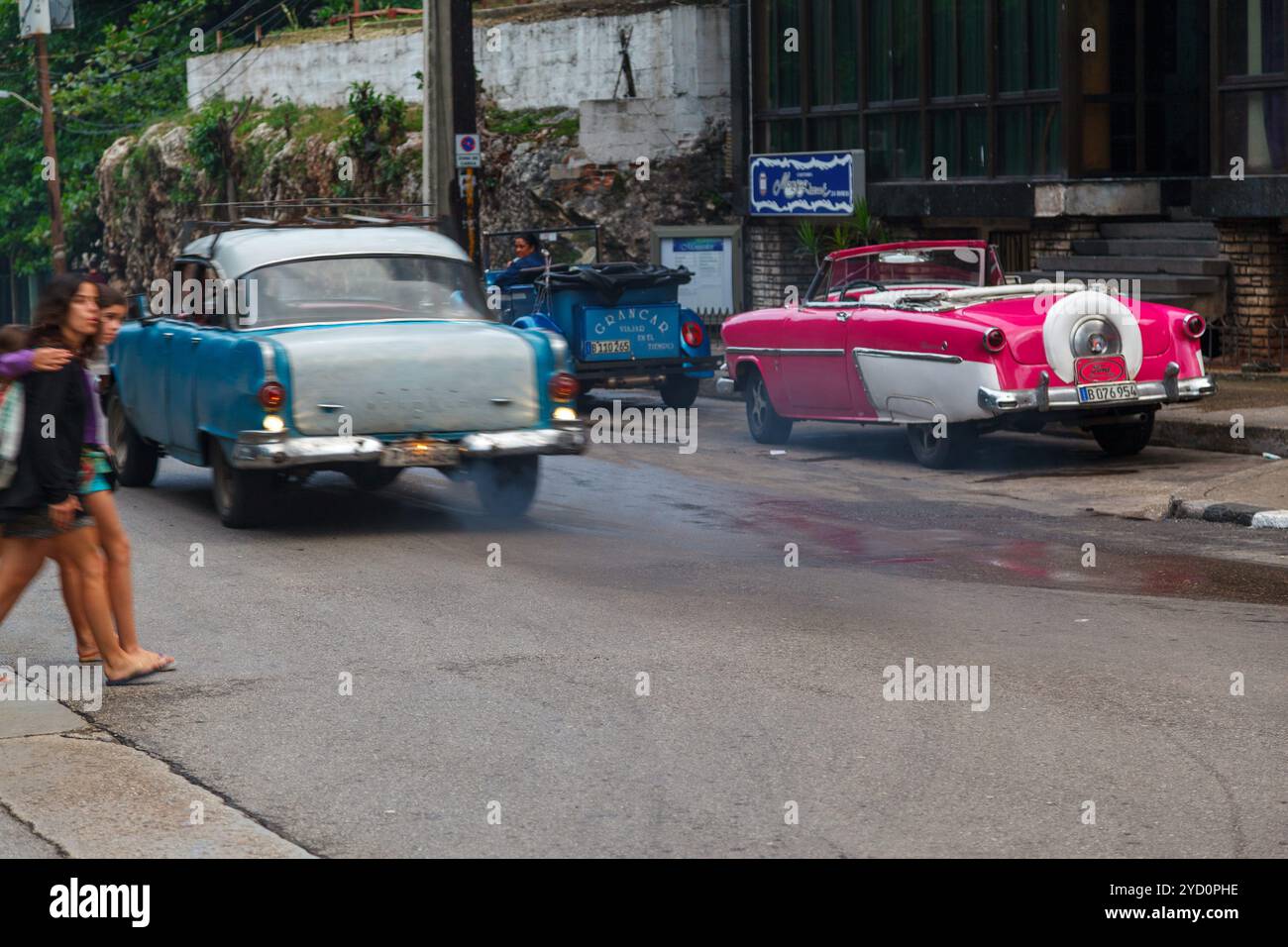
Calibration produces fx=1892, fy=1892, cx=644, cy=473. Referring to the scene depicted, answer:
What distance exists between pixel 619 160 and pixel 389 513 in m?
19.3

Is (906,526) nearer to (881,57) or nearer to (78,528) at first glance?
(78,528)

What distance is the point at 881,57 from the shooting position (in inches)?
1034

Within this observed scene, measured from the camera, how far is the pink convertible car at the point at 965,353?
14.1 meters

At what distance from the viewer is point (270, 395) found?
1123cm

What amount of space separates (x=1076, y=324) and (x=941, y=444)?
4.63 feet

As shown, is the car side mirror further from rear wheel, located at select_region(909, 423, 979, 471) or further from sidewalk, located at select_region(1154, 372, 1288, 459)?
sidewalk, located at select_region(1154, 372, 1288, 459)

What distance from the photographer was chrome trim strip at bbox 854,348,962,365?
14250 mm

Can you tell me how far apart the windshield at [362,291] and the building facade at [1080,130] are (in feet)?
35.6

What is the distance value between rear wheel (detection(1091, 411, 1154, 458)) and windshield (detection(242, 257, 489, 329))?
5.59 metres

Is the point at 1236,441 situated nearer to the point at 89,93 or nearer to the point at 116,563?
the point at 116,563

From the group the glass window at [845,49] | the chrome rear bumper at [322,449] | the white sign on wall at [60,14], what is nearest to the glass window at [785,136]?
the glass window at [845,49]

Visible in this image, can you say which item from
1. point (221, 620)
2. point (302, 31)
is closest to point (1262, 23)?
point (221, 620)

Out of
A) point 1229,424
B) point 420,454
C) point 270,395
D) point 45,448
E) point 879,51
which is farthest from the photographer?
point 879,51

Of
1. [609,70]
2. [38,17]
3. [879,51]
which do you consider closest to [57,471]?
[879,51]
